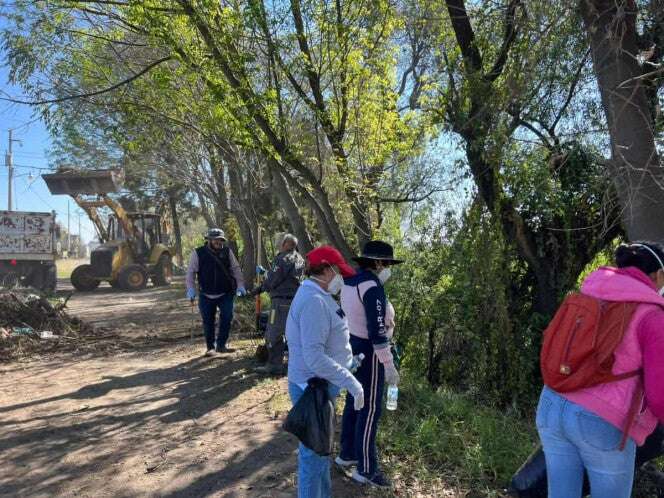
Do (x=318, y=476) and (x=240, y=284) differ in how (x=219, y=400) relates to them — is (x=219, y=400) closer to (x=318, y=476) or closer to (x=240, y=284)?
(x=240, y=284)

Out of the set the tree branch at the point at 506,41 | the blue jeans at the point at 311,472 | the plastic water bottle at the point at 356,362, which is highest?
the tree branch at the point at 506,41

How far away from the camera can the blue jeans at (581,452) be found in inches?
85.0

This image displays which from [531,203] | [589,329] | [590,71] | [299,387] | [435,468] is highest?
[590,71]

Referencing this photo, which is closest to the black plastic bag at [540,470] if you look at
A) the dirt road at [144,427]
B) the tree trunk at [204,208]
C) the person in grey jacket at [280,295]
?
the dirt road at [144,427]

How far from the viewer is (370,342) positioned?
3805mm

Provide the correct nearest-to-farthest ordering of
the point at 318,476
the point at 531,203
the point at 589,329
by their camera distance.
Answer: the point at 589,329, the point at 318,476, the point at 531,203

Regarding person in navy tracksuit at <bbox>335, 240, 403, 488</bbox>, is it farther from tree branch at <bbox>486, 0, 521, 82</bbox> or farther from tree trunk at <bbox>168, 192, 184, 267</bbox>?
tree trunk at <bbox>168, 192, 184, 267</bbox>

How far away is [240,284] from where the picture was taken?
25.7 ft

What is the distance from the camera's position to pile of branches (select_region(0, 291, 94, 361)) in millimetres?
8539

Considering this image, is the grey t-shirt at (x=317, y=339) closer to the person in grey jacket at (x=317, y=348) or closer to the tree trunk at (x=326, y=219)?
the person in grey jacket at (x=317, y=348)

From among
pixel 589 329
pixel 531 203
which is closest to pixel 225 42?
pixel 531 203

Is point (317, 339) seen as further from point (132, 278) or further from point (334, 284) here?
point (132, 278)

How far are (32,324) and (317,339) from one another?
8148 mm

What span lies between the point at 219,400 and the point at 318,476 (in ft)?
10.5
